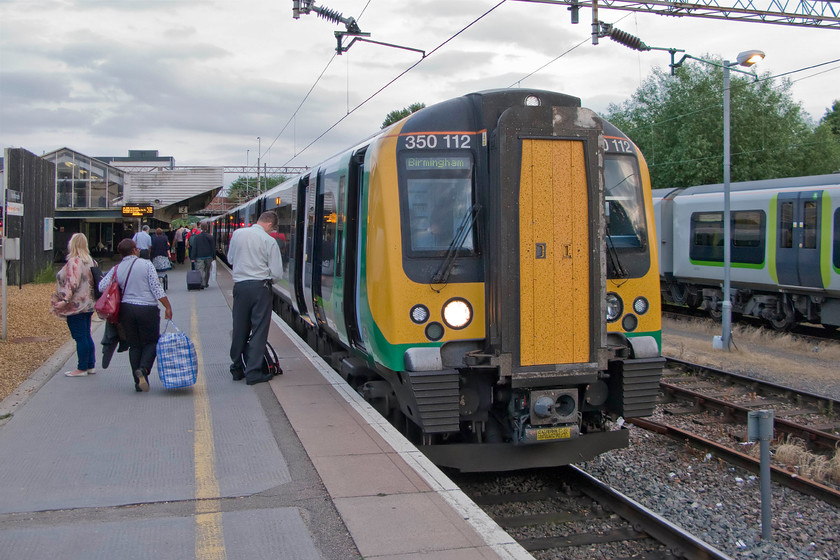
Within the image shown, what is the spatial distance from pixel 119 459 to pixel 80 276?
11.5ft

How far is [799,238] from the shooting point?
15422 mm

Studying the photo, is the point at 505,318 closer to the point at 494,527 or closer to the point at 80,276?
the point at 494,527

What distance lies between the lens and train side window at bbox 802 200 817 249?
49.4 ft

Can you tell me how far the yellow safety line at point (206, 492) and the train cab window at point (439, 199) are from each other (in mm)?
2284

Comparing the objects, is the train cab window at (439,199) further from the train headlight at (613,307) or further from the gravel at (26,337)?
the gravel at (26,337)

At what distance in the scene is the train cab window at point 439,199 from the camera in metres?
6.05

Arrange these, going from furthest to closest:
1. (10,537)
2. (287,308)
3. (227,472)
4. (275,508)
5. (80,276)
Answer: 1. (287,308)
2. (80,276)
3. (227,472)
4. (275,508)
5. (10,537)

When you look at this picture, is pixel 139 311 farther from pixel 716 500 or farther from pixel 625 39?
pixel 625 39

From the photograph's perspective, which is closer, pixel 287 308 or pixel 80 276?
pixel 80 276

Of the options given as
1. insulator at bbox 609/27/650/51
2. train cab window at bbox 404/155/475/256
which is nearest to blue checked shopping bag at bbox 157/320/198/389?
train cab window at bbox 404/155/475/256

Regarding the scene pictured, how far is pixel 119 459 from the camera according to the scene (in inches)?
217

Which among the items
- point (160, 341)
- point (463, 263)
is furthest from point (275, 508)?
point (160, 341)

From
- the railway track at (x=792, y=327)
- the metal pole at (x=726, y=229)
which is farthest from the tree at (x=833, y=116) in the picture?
the metal pole at (x=726, y=229)

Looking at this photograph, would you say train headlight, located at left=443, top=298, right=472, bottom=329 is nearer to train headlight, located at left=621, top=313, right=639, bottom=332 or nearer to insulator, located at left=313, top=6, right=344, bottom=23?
train headlight, located at left=621, top=313, right=639, bottom=332
